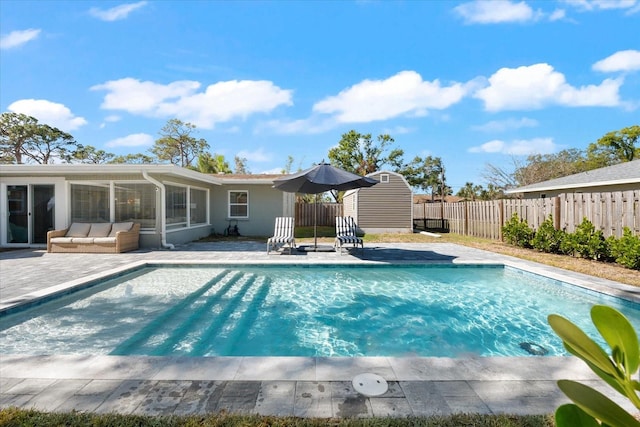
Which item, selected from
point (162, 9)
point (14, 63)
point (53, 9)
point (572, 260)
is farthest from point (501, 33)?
point (14, 63)

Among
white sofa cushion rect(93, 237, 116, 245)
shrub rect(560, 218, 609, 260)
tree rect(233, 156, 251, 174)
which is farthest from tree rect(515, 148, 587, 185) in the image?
→ white sofa cushion rect(93, 237, 116, 245)

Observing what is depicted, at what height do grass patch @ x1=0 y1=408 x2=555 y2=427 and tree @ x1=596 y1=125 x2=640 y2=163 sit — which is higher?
tree @ x1=596 y1=125 x2=640 y2=163

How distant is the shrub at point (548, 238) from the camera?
31.6 ft

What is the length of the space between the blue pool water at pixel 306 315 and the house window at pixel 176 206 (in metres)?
4.43

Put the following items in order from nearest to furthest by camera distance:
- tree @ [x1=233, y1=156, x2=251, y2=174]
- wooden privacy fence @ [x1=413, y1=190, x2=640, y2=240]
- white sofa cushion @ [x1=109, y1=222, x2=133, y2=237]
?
wooden privacy fence @ [x1=413, y1=190, x2=640, y2=240]
white sofa cushion @ [x1=109, y1=222, x2=133, y2=237]
tree @ [x1=233, y1=156, x2=251, y2=174]

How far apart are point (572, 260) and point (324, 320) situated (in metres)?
7.35

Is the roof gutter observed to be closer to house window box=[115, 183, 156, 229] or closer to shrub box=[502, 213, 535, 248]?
house window box=[115, 183, 156, 229]

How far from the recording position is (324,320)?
5004 mm

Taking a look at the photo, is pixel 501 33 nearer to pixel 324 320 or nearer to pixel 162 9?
pixel 162 9

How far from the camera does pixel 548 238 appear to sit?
9.91 m

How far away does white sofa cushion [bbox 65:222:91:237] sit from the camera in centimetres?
1044

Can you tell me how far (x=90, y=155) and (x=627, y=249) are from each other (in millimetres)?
43136

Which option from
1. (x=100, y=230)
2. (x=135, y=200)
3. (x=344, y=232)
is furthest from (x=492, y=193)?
(x=100, y=230)

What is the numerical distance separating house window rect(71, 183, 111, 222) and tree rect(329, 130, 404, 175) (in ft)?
75.8
